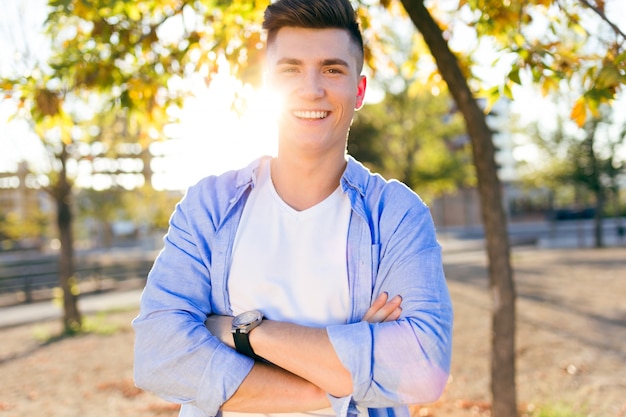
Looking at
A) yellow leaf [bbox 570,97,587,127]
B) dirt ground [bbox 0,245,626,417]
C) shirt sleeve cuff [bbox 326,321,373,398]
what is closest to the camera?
shirt sleeve cuff [bbox 326,321,373,398]

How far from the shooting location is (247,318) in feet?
5.81

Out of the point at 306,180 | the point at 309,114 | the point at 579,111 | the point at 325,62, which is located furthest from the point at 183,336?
the point at 579,111

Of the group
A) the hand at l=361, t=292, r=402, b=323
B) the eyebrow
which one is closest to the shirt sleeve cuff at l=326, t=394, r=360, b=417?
the hand at l=361, t=292, r=402, b=323

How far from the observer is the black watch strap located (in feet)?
5.74

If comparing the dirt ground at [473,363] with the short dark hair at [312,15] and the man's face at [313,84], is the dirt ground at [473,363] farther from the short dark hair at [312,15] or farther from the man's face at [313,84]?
the short dark hair at [312,15]

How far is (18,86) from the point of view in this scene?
3855 millimetres

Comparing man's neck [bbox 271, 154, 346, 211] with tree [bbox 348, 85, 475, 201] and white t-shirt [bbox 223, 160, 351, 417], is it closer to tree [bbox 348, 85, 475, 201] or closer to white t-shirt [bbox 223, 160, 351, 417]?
white t-shirt [bbox 223, 160, 351, 417]

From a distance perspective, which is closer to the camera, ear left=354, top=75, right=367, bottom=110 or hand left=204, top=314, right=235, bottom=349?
hand left=204, top=314, right=235, bottom=349

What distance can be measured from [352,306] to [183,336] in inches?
19.9

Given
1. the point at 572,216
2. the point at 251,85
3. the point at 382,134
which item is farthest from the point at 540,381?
the point at 572,216

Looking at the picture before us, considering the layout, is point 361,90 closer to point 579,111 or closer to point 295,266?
point 295,266

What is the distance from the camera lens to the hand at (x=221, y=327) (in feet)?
5.91

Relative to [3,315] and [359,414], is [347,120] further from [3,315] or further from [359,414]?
[3,315]

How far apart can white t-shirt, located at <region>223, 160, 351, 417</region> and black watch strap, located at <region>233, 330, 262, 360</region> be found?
0.35ft
